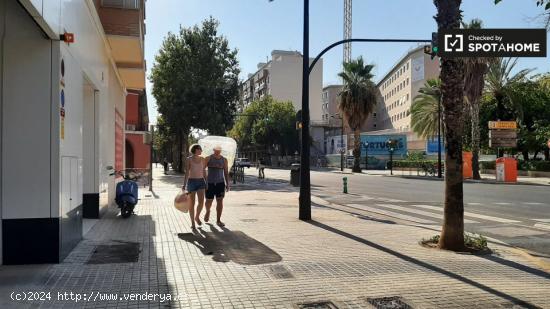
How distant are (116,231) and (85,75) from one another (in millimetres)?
2915

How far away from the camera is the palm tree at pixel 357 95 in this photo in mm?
47906

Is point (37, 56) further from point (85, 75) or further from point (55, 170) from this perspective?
point (85, 75)

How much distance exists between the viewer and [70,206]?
6.93 meters

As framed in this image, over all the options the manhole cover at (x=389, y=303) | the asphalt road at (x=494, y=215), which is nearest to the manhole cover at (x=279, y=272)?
the manhole cover at (x=389, y=303)

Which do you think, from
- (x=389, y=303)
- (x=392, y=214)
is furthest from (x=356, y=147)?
(x=389, y=303)

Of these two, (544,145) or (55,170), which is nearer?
(55,170)

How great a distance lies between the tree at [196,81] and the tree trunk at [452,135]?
31.7 meters

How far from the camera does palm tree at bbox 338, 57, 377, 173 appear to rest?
4791 centimetres

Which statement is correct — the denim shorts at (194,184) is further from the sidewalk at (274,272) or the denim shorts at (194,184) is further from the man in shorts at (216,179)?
the sidewalk at (274,272)

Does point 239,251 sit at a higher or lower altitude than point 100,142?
lower

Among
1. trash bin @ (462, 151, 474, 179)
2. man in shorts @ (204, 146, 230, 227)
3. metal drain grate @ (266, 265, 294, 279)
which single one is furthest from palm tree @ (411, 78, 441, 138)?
metal drain grate @ (266, 265, 294, 279)

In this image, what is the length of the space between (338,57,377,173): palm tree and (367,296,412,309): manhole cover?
43661 mm

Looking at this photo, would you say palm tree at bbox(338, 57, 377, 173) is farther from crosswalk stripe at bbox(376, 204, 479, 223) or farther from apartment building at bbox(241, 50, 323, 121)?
apartment building at bbox(241, 50, 323, 121)

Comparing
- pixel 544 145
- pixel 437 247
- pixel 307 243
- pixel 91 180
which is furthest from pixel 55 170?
pixel 544 145
